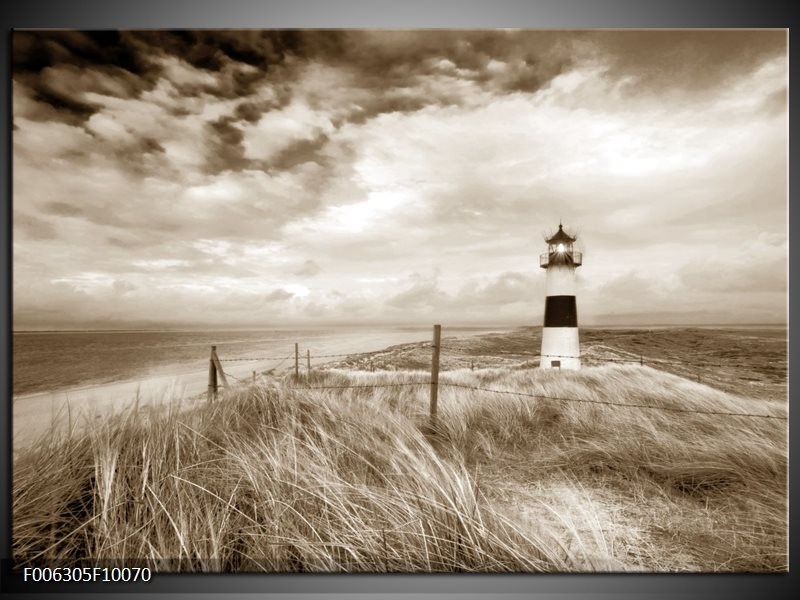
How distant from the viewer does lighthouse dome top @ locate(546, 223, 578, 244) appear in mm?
2612

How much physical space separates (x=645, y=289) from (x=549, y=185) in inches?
36.2

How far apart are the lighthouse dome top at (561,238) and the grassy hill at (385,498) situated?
145cm

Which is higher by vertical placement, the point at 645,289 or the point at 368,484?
the point at 645,289

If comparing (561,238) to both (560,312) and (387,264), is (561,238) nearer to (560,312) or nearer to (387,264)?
(560,312)

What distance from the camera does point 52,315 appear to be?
207cm

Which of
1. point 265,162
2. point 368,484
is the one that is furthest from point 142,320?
point 368,484

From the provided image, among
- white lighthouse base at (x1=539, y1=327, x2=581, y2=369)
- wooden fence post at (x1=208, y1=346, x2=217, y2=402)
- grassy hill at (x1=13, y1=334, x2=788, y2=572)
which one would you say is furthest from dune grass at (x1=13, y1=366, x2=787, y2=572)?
white lighthouse base at (x1=539, y1=327, x2=581, y2=369)

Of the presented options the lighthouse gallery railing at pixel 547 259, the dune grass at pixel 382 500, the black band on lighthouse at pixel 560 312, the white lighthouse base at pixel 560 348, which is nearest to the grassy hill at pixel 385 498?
the dune grass at pixel 382 500

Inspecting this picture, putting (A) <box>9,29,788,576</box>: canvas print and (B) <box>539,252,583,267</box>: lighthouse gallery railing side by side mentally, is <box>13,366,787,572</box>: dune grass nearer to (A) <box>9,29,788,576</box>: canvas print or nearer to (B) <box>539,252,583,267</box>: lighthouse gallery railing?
(A) <box>9,29,788,576</box>: canvas print

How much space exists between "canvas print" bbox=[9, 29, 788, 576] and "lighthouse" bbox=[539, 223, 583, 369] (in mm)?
412

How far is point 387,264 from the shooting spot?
8.12 ft

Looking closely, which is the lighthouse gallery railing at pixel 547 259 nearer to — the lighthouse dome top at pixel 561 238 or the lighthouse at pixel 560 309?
the lighthouse at pixel 560 309

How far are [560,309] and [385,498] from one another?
123 inches

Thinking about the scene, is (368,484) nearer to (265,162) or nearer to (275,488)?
(275,488)
